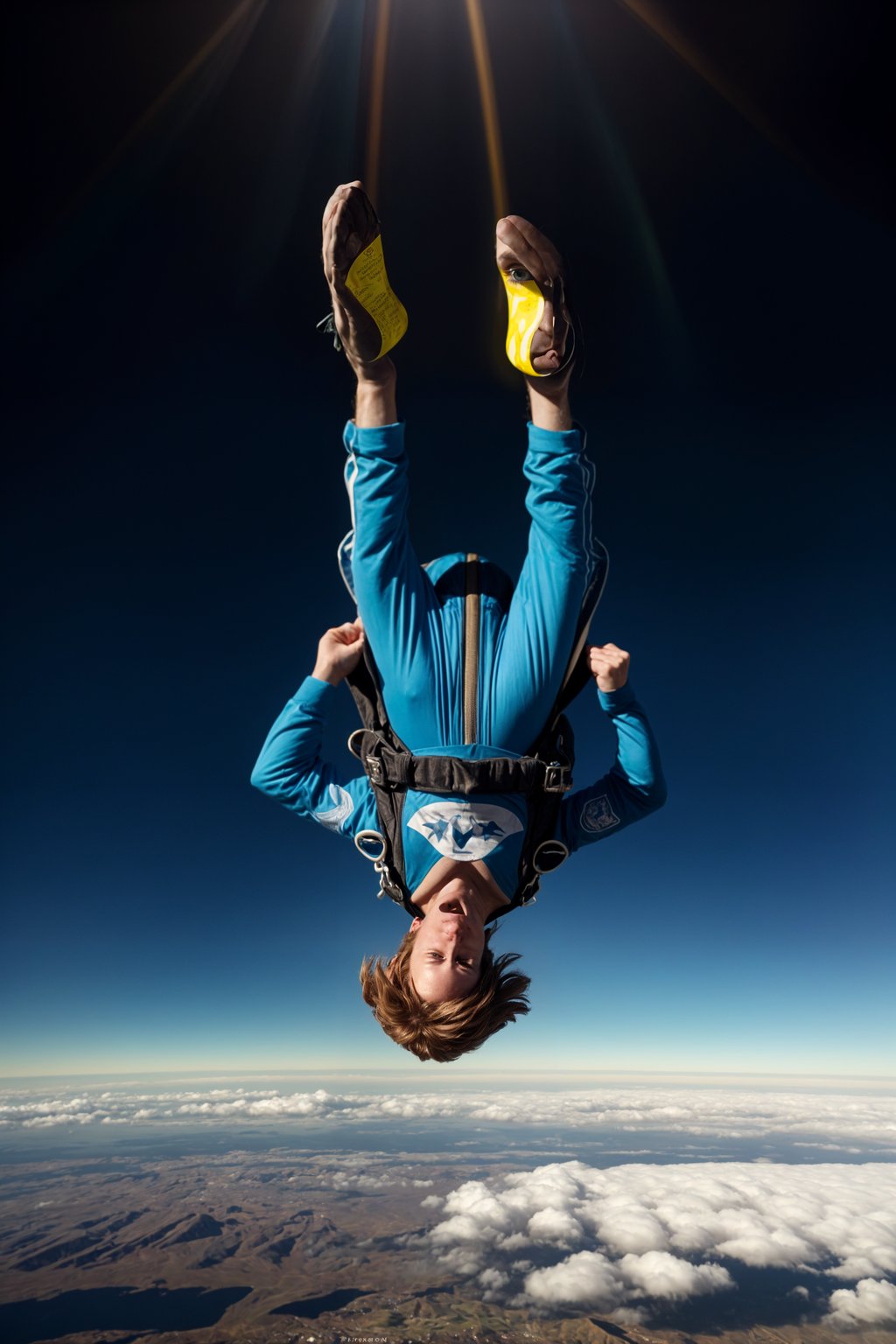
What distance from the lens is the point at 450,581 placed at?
11.6 ft

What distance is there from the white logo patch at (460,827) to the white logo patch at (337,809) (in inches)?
21.5

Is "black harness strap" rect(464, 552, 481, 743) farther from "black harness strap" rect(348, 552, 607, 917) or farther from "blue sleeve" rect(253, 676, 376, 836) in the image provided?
"blue sleeve" rect(253, 676, 376, 836)

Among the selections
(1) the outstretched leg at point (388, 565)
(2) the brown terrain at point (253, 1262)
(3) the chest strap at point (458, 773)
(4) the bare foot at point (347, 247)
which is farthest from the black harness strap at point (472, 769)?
(2) the brown terrain at point (253, 1262)

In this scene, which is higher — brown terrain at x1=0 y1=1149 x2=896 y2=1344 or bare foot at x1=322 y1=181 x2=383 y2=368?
bare foot at x1=322 y1=181 x2=383 y2=368

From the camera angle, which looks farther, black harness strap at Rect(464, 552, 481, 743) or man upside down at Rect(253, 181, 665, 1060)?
black harness strap at Rect(464, 552, 481, 743)

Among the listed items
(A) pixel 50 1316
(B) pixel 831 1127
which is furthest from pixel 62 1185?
(B) pixel 831 1127

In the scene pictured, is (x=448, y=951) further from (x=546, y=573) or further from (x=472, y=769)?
(x=546, y=573)

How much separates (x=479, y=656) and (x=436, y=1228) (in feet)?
558

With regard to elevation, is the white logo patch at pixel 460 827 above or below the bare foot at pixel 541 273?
below

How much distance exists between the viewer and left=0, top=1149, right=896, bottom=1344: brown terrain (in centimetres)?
9762

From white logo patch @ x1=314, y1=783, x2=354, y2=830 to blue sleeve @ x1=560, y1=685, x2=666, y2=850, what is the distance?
1.06 metres

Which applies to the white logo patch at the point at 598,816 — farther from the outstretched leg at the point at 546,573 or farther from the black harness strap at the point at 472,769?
the outstretched leg at the point at 546,573

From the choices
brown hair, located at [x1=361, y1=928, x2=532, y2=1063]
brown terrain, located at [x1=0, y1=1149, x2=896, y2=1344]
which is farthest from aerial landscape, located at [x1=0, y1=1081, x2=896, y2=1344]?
brown hair, located at [x1=361, y1=928, x2=532, y2=1063]

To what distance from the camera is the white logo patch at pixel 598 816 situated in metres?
3.56
